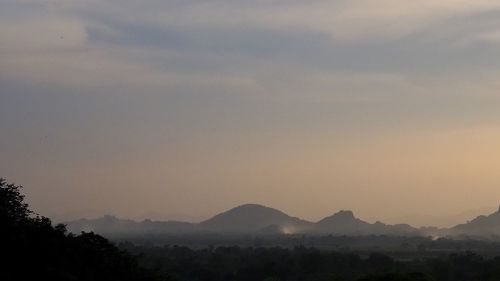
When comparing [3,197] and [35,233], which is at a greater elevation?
[3,197]

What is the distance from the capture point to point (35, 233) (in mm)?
33656

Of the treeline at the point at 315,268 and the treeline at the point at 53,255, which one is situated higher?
the treeline at the point at 315,268

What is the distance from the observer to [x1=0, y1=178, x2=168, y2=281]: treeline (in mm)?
29875

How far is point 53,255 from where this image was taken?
1257 inches

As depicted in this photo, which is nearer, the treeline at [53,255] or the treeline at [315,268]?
the treeline at [53,255]

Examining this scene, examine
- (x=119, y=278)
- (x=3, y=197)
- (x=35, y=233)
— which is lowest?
(x=119, y=278)

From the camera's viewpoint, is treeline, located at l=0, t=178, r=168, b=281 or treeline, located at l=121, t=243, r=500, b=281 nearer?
treeline, located at l=0, t=178, r=168, b=281

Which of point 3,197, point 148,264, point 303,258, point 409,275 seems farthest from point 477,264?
point 3,197

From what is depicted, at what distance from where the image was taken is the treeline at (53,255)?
29.9 m

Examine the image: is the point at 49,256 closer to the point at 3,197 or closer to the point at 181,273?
the point at 3,197

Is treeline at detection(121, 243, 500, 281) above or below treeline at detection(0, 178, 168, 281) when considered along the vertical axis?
above

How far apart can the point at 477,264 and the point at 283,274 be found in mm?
30696

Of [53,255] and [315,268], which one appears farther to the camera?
[315,268]

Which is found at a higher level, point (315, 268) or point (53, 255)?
point (315, 268)
